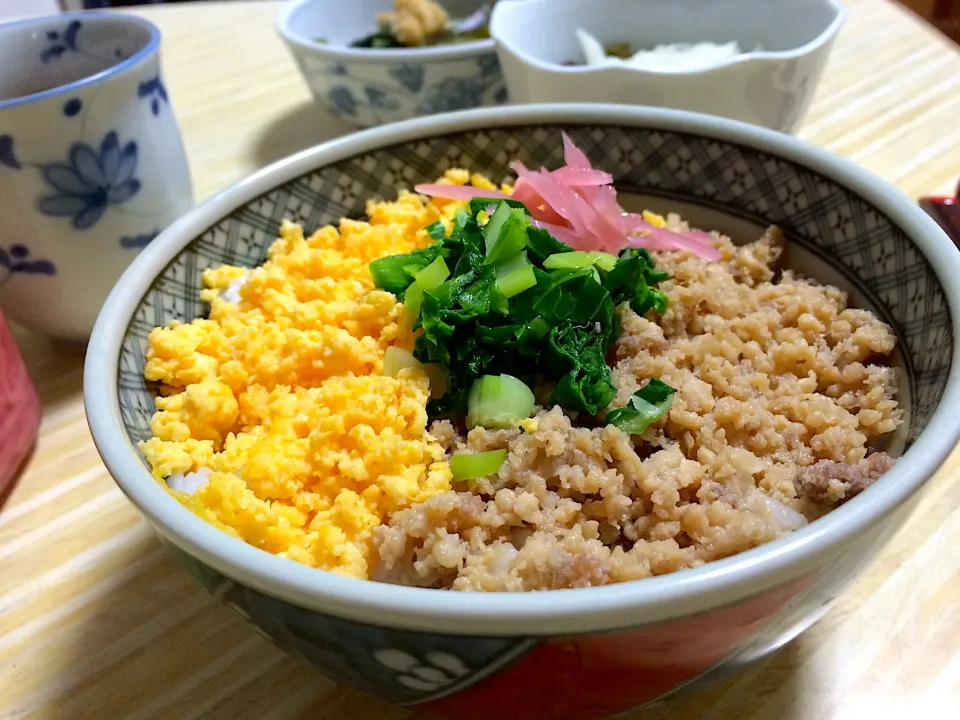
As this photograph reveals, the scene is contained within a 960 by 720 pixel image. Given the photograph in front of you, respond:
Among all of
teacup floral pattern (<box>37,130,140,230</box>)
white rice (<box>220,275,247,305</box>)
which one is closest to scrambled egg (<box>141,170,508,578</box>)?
white rice (<box>220,275,247,305</box>)

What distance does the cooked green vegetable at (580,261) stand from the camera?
3.03 ft

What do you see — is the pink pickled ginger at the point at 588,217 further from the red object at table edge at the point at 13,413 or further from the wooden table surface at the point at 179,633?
the red object at table edge at the point at 13,413

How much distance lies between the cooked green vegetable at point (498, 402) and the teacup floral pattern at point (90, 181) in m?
0.67

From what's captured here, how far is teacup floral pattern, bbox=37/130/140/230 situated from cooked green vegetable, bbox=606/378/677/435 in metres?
0.81

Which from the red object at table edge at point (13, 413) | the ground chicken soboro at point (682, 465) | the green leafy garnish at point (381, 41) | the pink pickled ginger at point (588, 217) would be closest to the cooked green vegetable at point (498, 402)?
the ground chicken soboro at point (682, 465)

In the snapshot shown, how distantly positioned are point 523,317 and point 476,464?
20 cm

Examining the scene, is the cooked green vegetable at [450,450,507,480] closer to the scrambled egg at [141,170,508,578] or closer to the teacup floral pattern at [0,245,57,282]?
the scrambled egg at [141,170,508,578]

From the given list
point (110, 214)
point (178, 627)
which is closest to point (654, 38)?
point (110, 214)

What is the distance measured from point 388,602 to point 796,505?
0.41m

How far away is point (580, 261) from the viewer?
93 cm

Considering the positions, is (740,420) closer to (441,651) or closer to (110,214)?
(441,651)

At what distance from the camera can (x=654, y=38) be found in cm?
167

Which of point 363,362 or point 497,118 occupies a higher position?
point 497,118

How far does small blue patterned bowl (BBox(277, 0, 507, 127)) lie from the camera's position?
155cm
